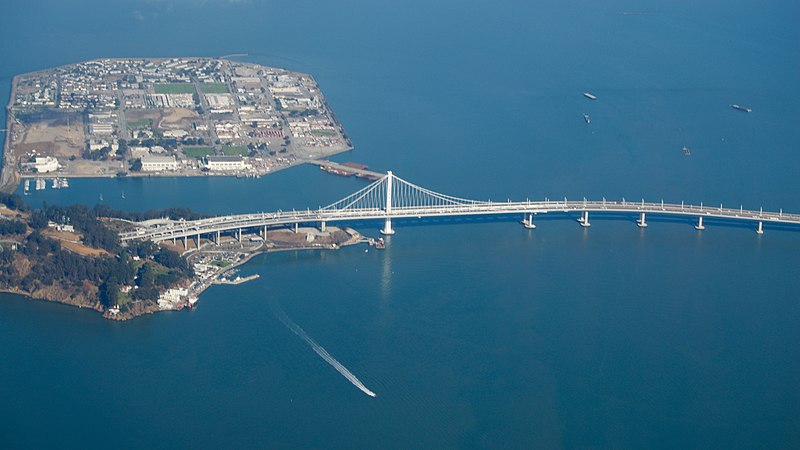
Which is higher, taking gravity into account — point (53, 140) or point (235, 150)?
point (53, 140)

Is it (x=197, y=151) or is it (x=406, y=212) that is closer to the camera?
(x=406, y=212)

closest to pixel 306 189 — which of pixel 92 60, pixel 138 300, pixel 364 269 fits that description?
pixel 364 269

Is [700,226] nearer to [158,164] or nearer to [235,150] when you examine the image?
[235,150]

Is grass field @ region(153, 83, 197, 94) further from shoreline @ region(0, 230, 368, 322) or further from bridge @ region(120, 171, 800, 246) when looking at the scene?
shoreline @ region(0, 230, 368, 322)

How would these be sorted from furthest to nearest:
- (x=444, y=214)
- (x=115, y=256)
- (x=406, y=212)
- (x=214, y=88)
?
(x=214, y=88) → (x=444, y=214) → (x=406, y=212) → (x=115, y=256)

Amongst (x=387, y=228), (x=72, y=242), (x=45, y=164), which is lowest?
(x=72, y=242)

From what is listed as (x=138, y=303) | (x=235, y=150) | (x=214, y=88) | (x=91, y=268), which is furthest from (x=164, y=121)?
(x=138, y=303)

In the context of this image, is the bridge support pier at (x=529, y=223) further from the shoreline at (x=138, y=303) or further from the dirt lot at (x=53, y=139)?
the dirt lot at (x=53, y=139)

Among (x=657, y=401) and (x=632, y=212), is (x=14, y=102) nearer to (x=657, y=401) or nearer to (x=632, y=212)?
(x=632, y=212)
